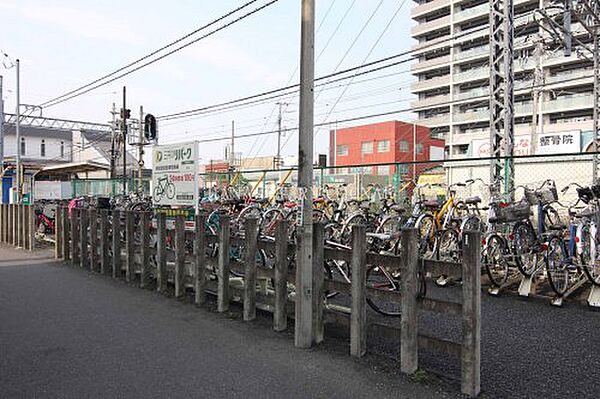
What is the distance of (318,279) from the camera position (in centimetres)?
478

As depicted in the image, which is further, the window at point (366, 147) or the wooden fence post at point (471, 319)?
the window at point (366, 147)

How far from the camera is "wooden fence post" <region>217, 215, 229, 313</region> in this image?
5.98 meters

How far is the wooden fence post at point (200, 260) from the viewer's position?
252 inches

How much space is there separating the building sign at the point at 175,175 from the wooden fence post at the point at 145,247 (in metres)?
0.82

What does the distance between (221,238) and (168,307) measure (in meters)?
1.20

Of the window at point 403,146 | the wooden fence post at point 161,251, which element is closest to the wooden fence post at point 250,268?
the wooden fence post at point 161,251

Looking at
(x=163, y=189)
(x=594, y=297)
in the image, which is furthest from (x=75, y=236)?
(x=594, y=297)

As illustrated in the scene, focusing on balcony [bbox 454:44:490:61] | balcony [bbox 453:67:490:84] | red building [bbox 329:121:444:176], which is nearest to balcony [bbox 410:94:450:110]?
balcony [bbox 453:67:490:84]

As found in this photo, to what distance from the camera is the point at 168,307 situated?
6316mm

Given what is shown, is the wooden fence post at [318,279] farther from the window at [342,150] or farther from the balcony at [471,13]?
the balcony at [471,13]

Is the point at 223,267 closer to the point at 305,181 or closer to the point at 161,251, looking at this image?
the point at 161,251

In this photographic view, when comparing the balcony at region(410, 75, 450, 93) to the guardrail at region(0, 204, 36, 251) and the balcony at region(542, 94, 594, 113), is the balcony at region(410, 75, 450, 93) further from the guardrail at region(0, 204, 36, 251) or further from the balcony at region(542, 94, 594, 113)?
the guardrail at region(0, 204, 36, 251)

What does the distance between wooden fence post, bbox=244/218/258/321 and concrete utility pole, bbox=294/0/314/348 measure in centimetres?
90

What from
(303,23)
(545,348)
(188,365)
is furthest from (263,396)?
(303,23)
